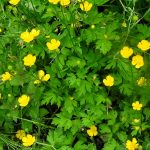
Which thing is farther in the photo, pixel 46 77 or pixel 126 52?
pixel 46 77

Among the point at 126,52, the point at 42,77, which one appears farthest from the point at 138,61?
the point at 42,77

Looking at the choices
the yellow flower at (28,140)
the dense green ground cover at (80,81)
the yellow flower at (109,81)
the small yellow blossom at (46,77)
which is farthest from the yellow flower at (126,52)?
the yellow flower at (28,140)

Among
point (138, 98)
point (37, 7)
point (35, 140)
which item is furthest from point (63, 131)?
point (37, 7)

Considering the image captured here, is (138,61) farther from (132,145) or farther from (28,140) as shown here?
(28,140)

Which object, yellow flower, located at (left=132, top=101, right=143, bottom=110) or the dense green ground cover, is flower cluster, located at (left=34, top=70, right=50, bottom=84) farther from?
yellow flower, located at (left=132, top=101, right=143, bottom=110)

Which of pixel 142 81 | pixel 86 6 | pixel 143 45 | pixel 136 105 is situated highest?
pixel 86 6

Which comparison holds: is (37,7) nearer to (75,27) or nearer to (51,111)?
(75,27)

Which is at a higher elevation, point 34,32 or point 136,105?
point 34,32
